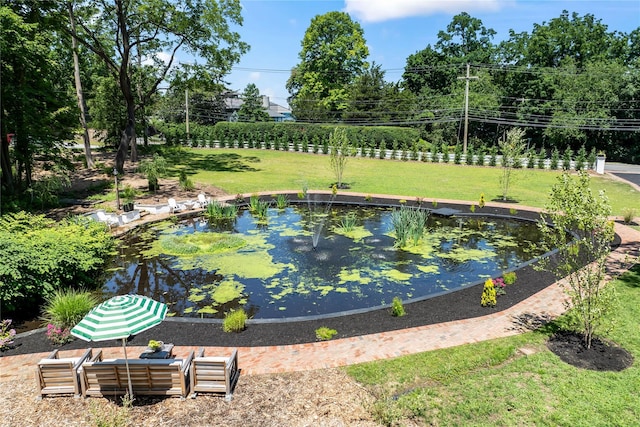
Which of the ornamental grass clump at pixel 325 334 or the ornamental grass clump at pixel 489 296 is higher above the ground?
the ornamental grass clump at pixel 489 296

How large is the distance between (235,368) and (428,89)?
5913 centimetres

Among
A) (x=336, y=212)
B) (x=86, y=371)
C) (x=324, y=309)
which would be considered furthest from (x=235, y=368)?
(x=336, y=212)

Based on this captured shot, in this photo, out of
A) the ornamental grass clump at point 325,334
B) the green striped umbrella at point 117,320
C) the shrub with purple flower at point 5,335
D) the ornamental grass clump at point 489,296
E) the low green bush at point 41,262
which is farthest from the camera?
the ornamental grass clump at point 489,296

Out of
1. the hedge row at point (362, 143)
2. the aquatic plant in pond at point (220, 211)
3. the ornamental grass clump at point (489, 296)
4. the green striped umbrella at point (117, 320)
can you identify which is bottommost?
the ornamental grass clump at point (489, 296)

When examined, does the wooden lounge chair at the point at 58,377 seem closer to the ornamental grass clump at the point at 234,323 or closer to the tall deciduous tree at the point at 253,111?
the ornamental grass clump at the point at 234,323

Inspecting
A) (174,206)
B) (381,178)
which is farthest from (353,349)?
(381,178)

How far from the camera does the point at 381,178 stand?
2969 centimetres

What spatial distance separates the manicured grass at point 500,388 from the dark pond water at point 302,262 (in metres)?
2.83

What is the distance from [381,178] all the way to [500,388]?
23856mm

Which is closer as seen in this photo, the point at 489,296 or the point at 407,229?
the point at 489,296

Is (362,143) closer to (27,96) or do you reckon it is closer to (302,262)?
(27,96)

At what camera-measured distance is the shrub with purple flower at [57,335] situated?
8117 mm

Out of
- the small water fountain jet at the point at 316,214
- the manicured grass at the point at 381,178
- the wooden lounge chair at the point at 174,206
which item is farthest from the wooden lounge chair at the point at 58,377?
the manicured grass at the point at 381,178

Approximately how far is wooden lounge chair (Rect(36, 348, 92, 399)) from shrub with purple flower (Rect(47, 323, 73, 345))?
70.7 inches
